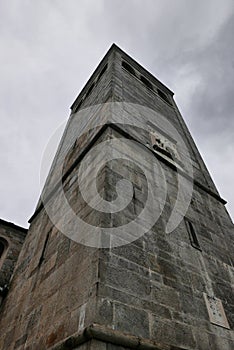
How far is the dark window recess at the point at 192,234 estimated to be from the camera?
512 centimetres

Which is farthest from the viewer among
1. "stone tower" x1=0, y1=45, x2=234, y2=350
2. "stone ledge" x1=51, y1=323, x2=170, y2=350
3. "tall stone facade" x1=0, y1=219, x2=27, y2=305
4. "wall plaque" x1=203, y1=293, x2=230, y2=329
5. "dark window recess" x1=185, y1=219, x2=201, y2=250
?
"tall stone facade" x1=0, y1=219, x2=27, y2=305

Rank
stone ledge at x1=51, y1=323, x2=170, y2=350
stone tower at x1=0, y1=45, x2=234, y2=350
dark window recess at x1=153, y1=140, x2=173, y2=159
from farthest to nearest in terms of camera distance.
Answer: dark window recess at x1=153, y1=140, x2=173, y2=159 → stone tower at x1=0, y1=45, x2=234, y2=350 → stone ledge at x1=51, y1=323, x2=170, y2=350

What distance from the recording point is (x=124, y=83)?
10.3 m

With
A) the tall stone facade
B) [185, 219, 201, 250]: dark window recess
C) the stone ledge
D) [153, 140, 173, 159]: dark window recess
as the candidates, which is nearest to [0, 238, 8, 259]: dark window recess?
the tall stone facade

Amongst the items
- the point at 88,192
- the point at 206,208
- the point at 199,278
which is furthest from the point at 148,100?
the point at 199,278

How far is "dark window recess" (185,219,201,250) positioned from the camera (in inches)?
201

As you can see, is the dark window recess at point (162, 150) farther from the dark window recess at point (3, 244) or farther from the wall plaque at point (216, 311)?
the dark window recess at point (3, 244)

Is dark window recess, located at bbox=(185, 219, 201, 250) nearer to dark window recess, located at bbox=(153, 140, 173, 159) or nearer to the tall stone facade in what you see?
dark window recess, located at bbox=(153, 140, 173, 159)

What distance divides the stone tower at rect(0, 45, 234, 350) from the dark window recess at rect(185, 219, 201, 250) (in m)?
0.03

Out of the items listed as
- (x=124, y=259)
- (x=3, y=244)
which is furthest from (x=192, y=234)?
(x=3, y=244)

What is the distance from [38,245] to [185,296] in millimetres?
3701

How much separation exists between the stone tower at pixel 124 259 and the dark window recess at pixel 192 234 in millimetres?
27

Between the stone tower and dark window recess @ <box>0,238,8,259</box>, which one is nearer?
the stone tower

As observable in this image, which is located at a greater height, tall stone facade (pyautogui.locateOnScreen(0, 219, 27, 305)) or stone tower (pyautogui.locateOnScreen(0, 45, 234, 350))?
tall stone facade (pyautogui.locateOnScreen(0, 219, 27, 305))
